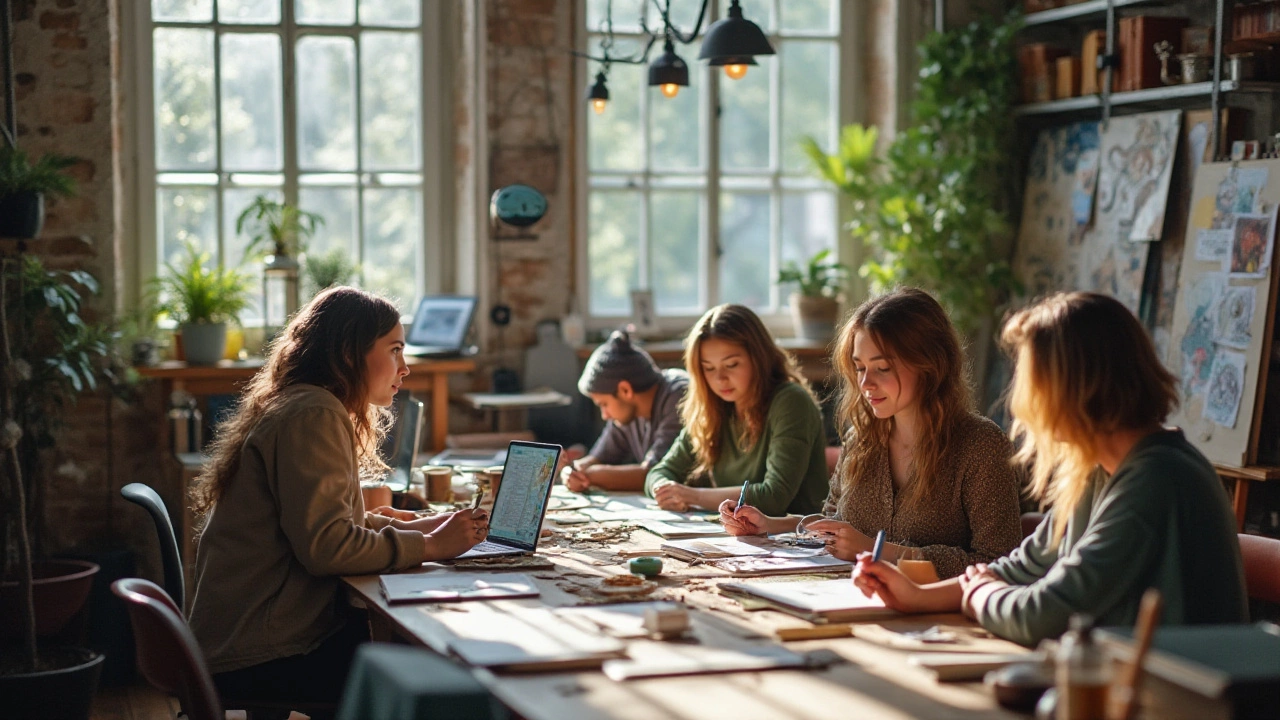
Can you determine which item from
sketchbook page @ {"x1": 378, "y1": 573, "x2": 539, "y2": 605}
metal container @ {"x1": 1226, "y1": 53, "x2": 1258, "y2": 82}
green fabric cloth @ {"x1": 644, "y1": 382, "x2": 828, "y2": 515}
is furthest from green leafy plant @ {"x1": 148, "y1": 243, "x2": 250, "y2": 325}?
metal container @ {"x1": 1226, "y1": 53, "x2": 1258, "y2": 82}

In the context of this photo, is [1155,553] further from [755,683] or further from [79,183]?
[79,183]

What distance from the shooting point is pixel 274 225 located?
551cm

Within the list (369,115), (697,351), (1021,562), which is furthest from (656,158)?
(1021,562)

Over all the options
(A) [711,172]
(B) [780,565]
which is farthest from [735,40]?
(A) [711,172]

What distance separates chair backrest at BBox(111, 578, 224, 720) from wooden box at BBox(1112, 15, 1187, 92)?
4.05 meters

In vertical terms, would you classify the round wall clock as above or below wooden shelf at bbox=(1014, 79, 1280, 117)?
below

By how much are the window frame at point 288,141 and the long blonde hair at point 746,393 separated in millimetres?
2154

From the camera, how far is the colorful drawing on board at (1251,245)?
14.3 ft

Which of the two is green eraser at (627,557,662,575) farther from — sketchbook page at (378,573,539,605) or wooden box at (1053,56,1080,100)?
wooden box at (1053,56,1080,100)

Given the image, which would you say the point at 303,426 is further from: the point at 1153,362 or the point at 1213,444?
the point at 1213,444

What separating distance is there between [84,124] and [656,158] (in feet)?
8.07

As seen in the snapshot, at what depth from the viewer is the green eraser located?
2.94 metres

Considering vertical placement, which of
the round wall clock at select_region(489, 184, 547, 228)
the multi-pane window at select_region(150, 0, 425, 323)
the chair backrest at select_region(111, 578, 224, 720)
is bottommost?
the chair backrest at select_region(111, 578, 224, 720)

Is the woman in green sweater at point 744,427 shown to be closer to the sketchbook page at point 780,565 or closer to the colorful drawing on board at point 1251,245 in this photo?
the sketchbook page at point 780,565
